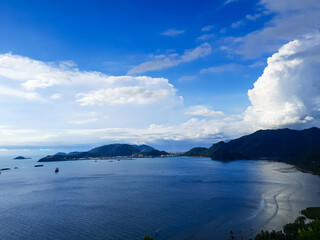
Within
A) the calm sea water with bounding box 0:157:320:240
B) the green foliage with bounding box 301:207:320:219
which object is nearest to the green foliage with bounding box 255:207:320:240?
the green foliage with bounding box 301:207:320:219

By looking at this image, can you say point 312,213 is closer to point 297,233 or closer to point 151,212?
point 297,233

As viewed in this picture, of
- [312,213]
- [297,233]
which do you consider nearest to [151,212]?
[297,233]

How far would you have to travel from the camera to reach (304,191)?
10412cm

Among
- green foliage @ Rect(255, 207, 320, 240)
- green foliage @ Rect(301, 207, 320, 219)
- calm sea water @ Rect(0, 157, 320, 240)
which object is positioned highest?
green foliage @ Rect(255, 207, 320, 240)

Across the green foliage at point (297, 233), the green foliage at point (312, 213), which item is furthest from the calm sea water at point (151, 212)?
the green foliage at point (297, 233)

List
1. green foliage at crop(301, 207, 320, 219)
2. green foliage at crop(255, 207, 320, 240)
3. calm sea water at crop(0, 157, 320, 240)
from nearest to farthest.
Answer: green foliage at crop(255, 207, 320, 240), calm sea water at crop(0, 157, 320, 240), green foliage at crop(301, 207, 320, 219)

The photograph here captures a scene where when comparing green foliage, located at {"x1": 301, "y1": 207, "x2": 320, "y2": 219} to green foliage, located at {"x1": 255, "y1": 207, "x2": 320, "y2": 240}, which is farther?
green foliage, located at {"x1": 301, "y1": 207, "x2": 320, "y2": 219}

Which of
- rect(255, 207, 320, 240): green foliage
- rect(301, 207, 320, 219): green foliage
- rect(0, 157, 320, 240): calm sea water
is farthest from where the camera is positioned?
rect(301, 207, 320, 219): green foliage

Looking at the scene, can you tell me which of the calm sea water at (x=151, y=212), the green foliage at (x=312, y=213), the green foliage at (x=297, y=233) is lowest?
the calm sea water at (x=151, y=212)

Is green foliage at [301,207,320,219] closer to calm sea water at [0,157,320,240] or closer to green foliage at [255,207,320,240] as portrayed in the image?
green foliage at [255,207,320,240]

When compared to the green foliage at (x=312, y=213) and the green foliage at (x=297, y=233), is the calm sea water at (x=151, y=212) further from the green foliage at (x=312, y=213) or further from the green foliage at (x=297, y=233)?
the green foliage at (x=297, y=233)

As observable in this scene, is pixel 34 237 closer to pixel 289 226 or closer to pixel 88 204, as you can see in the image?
pixel 88 204

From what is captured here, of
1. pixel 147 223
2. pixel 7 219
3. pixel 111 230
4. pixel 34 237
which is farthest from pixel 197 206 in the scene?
pixel 7 219

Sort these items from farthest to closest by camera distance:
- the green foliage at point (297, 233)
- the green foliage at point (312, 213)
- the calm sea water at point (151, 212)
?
the green foliage at point (312, 213)
the calm sea water at point (151, 212)
the green foliage at point (297, 233)
